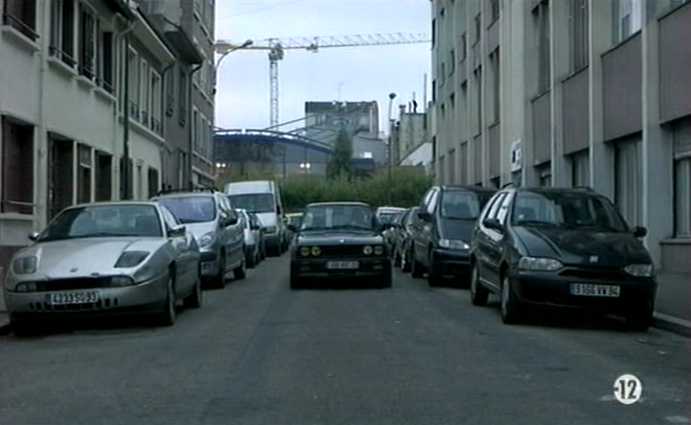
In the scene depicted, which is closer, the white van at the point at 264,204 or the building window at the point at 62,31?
the building window at the point at 62,31

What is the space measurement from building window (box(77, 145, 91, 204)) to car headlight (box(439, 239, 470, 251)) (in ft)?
31.4

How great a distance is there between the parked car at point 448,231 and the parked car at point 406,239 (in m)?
1.07

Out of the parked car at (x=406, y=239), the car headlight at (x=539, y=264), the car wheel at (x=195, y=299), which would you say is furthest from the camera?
the parked car at (x=406, y=239)

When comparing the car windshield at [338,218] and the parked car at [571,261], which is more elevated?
the car windshield at [338,218]

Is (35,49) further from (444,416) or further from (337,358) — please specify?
(444,416)

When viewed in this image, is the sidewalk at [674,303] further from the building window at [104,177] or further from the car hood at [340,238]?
the building window at [104,177]

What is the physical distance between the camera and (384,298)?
1662 centimetres

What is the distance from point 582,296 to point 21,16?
41.2ft

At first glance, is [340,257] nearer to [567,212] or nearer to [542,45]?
[567,212]

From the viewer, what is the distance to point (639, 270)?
12.4m

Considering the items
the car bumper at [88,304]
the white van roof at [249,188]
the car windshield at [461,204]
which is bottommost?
the car bumper at [88,304]

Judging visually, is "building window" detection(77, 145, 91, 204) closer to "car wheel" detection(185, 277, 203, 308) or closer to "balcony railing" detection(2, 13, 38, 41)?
"balcony railing" detection(2, 13, 38, 41)

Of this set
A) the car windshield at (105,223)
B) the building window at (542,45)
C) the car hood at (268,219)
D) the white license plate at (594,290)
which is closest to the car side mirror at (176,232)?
the car windshield at (105,223)

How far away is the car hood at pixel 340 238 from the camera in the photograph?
18312 mm
